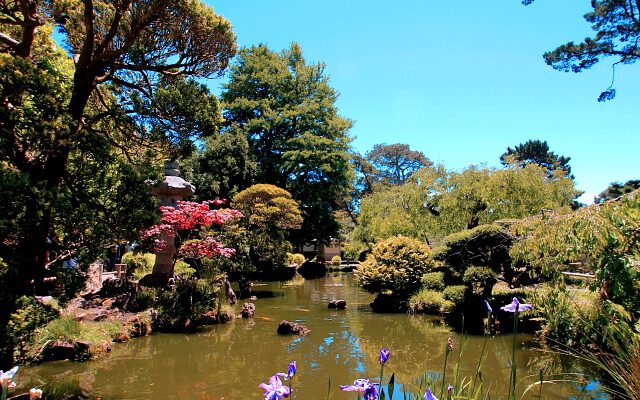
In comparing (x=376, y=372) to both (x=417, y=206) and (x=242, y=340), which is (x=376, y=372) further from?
(x=417, y=206)

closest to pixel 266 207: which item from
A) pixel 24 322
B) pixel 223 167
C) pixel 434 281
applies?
pixel 223 167

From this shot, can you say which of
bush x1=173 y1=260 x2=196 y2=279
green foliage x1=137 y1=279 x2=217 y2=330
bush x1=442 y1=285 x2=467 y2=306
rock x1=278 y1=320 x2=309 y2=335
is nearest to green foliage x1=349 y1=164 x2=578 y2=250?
bush x1=442 y1=285 x2=467 y2=306

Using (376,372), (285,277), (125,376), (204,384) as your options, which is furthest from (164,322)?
(285,277)

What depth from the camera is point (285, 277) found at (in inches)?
854

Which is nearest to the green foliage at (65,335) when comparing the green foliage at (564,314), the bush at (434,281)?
the green foliage at (564,314)

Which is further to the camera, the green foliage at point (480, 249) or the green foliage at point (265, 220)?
the green foliage at point (265, 220)

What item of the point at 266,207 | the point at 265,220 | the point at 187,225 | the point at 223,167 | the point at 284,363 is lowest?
the point at 284,363

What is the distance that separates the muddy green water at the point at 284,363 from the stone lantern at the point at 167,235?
216cm

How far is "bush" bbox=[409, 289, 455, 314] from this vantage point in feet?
36.8

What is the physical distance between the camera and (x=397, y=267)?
38.8 ft

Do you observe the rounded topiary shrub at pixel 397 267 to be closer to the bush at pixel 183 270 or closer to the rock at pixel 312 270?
the bush at pixel 183 270

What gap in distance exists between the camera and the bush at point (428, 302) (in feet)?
36.8

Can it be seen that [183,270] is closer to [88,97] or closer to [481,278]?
[88,97]

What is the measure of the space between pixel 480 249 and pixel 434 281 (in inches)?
71.7
